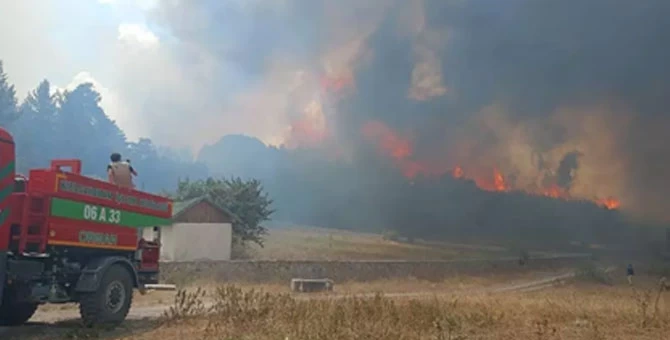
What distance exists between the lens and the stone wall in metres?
28.3

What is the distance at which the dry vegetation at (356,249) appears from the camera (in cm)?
4260

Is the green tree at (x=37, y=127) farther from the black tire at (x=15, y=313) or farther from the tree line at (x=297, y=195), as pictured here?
the black tire at (x=15, y=313)

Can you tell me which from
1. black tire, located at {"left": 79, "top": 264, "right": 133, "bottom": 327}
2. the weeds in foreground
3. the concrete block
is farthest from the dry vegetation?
the weeds in foreground

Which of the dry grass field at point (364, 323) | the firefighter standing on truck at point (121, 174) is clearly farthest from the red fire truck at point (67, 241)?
the dry grass field at point (364, 323)

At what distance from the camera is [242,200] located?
42312mm

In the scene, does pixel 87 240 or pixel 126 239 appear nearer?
pixel 87 240

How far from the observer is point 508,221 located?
61.4m

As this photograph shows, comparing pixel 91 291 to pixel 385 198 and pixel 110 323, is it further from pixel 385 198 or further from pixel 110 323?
pixel 385 198

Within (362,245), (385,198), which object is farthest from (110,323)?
(385,198)

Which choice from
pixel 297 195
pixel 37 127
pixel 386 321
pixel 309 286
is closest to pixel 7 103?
pixel 37 127

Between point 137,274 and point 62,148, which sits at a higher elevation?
point 62,148

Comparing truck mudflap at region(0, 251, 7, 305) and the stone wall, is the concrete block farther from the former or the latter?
truck mudflap at region(0, 251, 7, 305)

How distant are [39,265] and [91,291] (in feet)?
3.43

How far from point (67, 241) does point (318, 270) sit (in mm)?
22580
